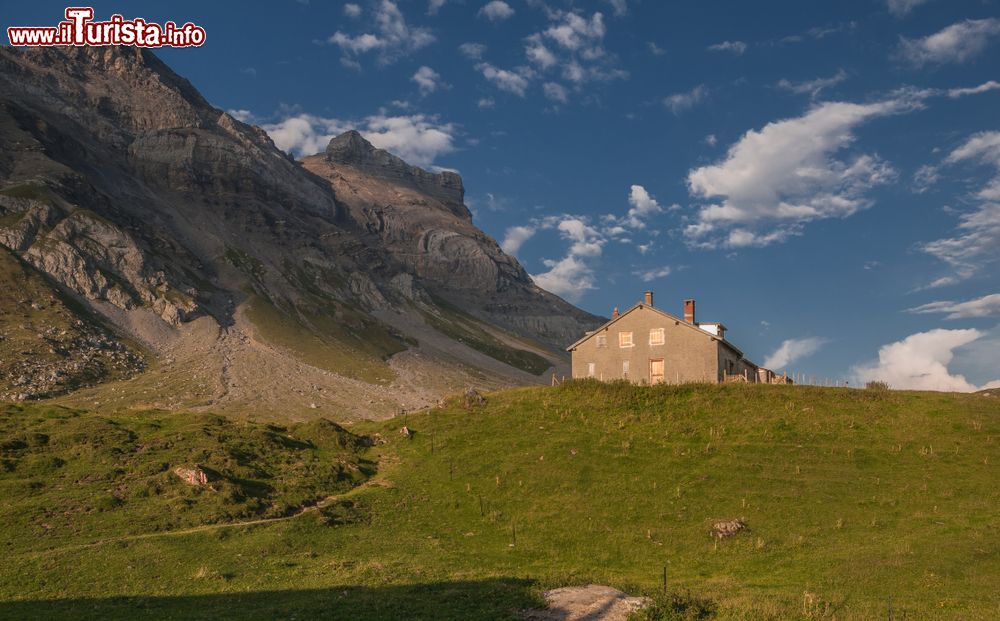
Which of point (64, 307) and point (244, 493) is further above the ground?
point (64, 307)

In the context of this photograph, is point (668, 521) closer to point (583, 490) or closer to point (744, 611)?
point (583, 490)

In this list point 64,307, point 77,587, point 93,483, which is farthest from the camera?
point 64,307

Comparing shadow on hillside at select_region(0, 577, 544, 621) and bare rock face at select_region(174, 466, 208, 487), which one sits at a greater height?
bare rock face at select_region(174, 466, 208, 487)

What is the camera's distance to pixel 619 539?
1355 inches

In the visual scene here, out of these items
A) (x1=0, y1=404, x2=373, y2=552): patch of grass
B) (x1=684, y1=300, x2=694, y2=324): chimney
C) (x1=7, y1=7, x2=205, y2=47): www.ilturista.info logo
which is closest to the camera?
(x1=0, y1=404, x2=373, y2=552): patch of grass

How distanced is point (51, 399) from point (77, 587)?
97.2 m

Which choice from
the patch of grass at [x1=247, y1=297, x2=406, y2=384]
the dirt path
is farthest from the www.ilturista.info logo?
the dirt path

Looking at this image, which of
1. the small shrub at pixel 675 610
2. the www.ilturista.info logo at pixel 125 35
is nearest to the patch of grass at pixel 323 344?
the www.ilturista.info logo at pixel 125 35

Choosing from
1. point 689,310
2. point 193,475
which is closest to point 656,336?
point 689,310

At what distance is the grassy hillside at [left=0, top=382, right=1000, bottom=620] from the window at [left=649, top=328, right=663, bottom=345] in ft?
25.5

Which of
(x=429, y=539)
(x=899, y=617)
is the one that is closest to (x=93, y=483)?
(x=429, y=539)

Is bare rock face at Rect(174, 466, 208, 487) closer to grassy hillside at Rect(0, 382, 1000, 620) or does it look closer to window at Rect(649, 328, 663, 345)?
grassy hillside at Rect(0, 382, 1000, 620)

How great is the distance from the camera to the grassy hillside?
82.3 ft

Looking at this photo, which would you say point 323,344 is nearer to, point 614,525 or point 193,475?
point 193,475
